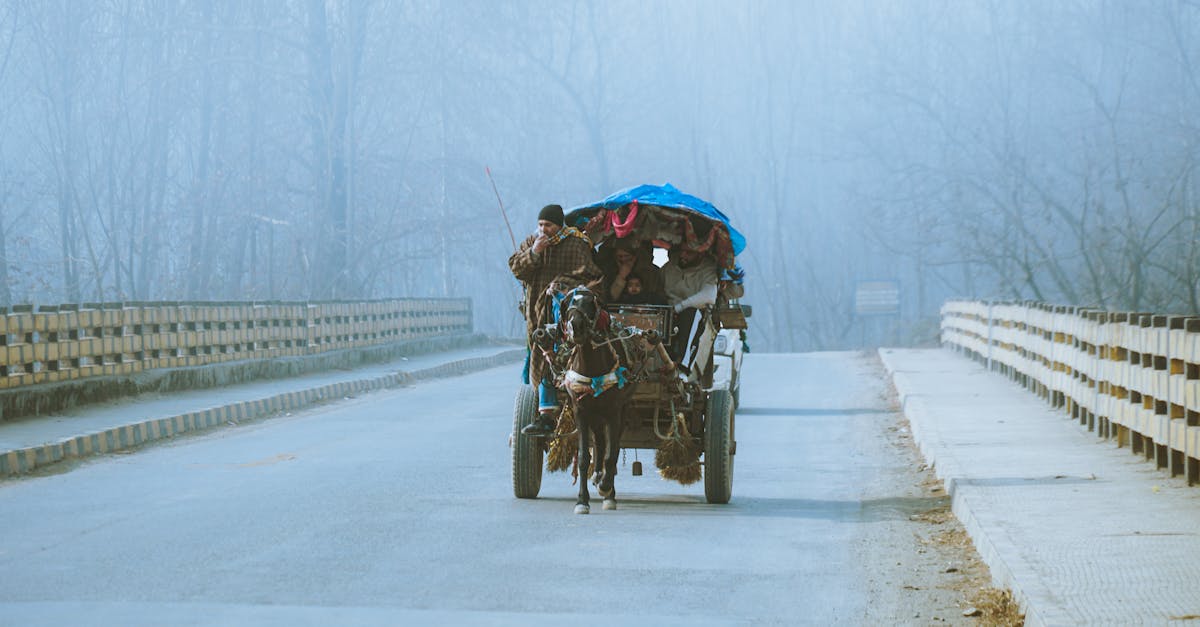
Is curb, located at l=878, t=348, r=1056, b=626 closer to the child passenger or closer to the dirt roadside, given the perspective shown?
the dirt roadside

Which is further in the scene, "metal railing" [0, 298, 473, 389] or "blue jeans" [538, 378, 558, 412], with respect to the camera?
"metal railing" [0, 298, 473, 389]

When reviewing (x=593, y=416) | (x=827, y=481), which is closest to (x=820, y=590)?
(x=593, y=416)

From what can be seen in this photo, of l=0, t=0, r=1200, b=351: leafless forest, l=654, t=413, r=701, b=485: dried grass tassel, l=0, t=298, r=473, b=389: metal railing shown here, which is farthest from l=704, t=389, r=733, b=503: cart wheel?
l=0, t=0, r=1200, b=351: leafless forest

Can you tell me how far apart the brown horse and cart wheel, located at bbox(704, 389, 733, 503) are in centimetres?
69

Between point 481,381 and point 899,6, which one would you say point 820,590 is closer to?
point 481,381

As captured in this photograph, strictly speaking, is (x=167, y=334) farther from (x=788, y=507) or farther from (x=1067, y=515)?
(x=1067, y=515)

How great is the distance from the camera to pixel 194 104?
51125 mm

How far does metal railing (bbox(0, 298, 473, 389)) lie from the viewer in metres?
18.4

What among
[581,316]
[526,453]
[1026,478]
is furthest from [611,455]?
[1026,478]

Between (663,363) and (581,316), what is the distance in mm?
1116

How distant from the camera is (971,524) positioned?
9656 mm

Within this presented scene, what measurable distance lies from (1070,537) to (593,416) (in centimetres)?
353

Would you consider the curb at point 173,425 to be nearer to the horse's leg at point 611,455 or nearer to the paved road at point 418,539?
the paved road at point 418,539

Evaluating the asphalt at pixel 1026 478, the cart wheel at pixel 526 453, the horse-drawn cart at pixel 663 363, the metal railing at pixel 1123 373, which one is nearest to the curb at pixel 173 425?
the asphalt at pixel 1026 478
